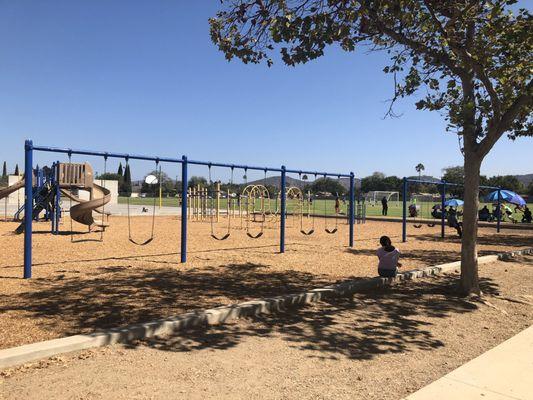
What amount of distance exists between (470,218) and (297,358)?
4.59m

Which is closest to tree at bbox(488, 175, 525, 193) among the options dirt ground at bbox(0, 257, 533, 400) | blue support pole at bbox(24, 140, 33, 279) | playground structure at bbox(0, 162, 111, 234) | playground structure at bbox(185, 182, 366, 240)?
playground structure at bbox(185, 182, 366, 240)

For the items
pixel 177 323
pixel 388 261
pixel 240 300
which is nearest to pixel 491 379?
pixel 177 323

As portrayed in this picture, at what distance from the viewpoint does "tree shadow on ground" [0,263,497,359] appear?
4801 millimetres

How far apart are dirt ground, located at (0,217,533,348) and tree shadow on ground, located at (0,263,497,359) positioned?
0.02 meters

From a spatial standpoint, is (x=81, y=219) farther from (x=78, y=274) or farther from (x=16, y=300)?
(x=16, y=300)

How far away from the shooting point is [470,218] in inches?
294

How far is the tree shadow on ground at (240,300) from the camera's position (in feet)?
15.8

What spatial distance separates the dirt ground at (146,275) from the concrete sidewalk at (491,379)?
316cm

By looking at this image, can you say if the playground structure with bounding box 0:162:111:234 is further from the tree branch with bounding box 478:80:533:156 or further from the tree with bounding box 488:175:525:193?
the tree with bounding box 488:175:525:193

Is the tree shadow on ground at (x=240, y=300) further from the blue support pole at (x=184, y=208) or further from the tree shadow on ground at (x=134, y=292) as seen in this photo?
the blue support pole at (x=184, y=208)

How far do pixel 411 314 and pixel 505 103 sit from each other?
5408 millimetres

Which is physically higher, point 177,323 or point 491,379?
point 177,323

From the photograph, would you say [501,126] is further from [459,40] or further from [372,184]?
[372,184]

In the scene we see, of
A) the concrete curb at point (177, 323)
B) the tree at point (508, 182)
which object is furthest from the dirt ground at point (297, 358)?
the tree at point (508, 182)
